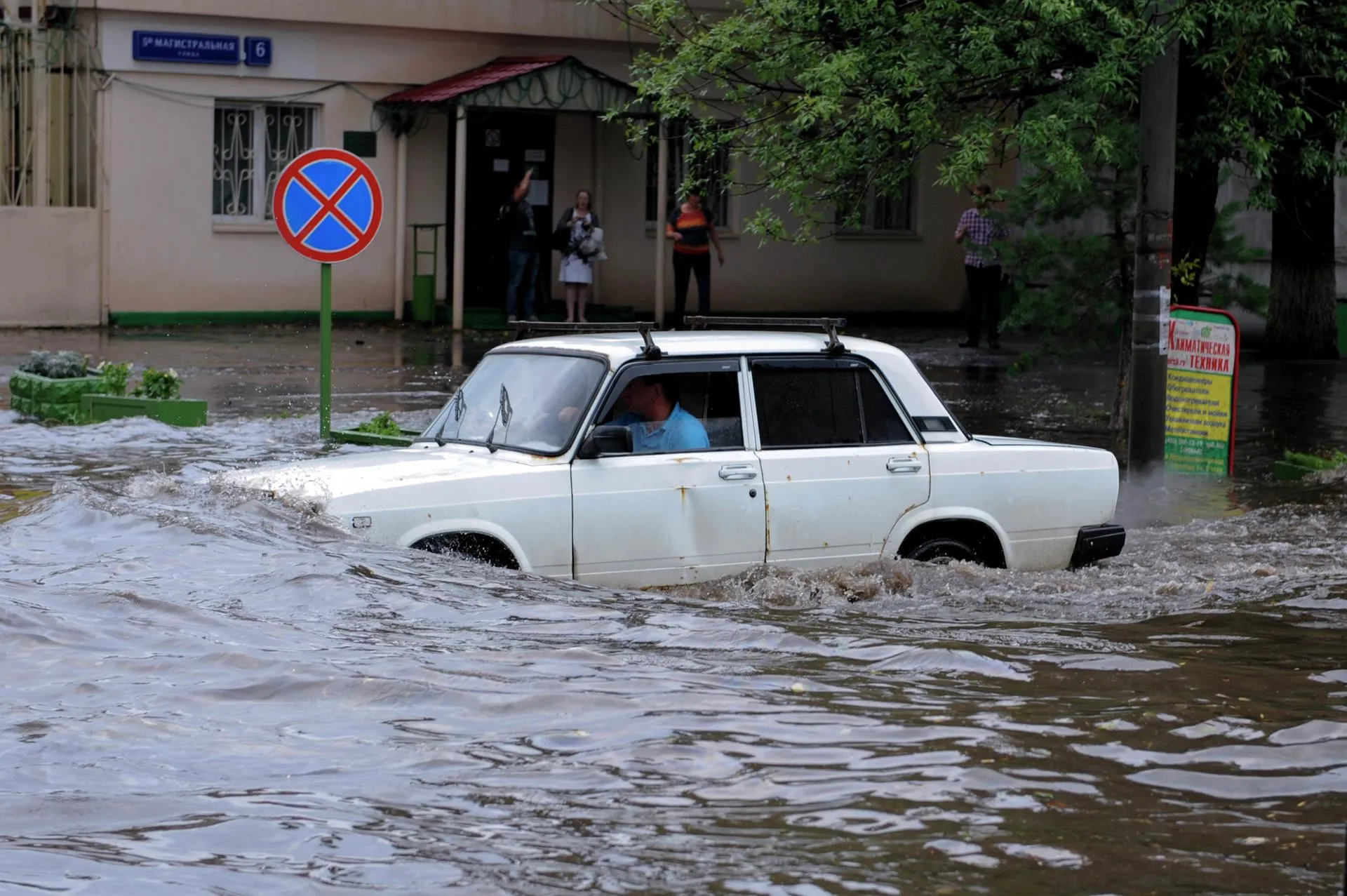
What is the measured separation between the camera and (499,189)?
26.1 meters

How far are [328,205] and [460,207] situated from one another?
1160cm

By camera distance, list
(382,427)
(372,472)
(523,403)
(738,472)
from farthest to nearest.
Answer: (382,427), (523,403), (738,472), (372,472)

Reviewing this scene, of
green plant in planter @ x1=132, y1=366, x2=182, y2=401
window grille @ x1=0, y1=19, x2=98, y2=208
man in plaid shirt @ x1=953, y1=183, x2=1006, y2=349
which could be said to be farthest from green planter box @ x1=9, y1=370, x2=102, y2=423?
man in plaid shirt @ x1=953, y1=183, x2=1006, y2=349

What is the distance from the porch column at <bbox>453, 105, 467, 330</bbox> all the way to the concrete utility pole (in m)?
13.2

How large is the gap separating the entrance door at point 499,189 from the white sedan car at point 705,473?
1698 centimetres

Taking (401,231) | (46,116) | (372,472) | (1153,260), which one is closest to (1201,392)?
(1153,260)

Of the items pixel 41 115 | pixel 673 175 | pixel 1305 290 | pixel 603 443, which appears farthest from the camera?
pixel 673 175

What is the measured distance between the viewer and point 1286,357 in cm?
2206

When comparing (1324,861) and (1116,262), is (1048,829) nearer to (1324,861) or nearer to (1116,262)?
(1324,861)

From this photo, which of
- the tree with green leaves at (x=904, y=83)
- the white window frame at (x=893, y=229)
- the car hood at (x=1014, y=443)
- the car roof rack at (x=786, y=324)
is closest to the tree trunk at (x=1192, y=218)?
the tree with green leaves at (x=904, y=83)

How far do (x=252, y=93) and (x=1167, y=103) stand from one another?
49.4 ft

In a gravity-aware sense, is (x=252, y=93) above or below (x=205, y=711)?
above

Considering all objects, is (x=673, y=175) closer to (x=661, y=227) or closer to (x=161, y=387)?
(x=661, y=227)

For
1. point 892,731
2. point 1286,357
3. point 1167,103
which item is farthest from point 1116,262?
point 892,731
